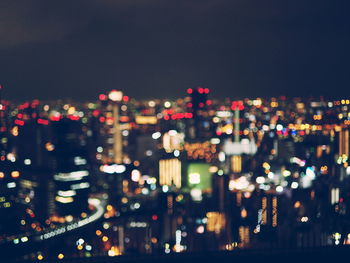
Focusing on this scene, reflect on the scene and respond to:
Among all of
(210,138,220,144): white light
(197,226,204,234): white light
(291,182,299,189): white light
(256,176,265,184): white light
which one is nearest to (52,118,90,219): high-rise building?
(210,138,220,144): white light

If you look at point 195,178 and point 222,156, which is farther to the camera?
point 222,156

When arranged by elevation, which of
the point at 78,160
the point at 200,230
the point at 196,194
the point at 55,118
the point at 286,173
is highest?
the point at 55,118

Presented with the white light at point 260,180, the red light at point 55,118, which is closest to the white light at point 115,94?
the red light at point 55,118

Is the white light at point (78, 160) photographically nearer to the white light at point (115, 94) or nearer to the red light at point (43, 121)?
the red light at point (43, 121)

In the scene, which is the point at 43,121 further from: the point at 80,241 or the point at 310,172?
the point at 310,172

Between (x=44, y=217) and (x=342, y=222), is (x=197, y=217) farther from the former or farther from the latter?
(x=44, y=217)

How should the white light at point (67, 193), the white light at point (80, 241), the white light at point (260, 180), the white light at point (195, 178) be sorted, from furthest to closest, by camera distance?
the white light at point (67, 193) → the white light at point (195, 178) → the white light at point (260, 180) → the white light at point (80, 241)

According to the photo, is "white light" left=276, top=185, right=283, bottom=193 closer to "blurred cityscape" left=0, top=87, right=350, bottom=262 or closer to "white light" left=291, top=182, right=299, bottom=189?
"blurred cityscape" left=0, top=87, right=350, bottom=262

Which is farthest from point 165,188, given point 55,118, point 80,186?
point 55,118
